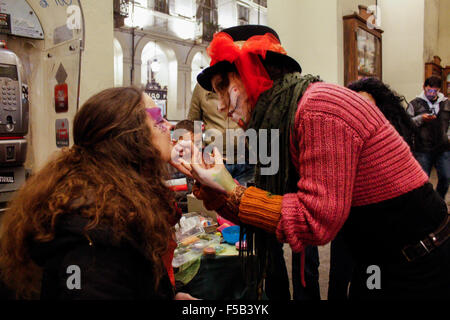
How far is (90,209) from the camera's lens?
91cm

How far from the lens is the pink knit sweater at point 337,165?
3.15 feet

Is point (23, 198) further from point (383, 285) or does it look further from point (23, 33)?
point (23, 33)

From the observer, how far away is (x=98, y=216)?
0.89 meters

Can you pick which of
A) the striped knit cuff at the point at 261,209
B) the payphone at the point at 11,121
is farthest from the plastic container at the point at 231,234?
the payphone at the point at 11,121

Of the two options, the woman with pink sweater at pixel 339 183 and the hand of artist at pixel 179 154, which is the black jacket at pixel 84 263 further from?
the hand of artist at pixel 179 154

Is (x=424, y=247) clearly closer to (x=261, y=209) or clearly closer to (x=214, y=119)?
(x=261, y=209)

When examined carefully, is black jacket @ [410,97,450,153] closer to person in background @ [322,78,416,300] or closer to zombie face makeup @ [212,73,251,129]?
person in background @ [322,78,416,300]

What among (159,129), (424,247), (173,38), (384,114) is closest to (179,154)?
(159,129)

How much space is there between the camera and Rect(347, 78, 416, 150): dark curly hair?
2107 mm

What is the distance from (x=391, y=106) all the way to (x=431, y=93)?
2726mm

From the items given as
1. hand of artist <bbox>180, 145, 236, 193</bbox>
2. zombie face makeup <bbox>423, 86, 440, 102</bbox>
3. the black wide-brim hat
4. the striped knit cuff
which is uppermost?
zombie face makeup <bbox>423, 86, 440, 102</bbox>

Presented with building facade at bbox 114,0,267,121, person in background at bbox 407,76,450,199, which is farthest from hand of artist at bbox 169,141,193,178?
building facade at bbox 114,0,267,121

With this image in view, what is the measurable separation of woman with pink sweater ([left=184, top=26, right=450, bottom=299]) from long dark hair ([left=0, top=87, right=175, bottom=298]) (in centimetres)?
22

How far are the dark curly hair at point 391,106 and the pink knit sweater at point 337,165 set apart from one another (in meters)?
1.17
